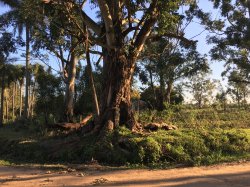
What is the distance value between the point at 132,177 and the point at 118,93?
6.55 m

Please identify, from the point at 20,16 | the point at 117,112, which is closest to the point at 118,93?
the point at 117,112

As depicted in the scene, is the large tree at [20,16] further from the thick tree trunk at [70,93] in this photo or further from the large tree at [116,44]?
the thick tree trunk at [70,93]

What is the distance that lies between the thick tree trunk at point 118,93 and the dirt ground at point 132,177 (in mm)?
4266

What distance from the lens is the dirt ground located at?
9070 mm

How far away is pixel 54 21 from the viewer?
Result: 16.8 metres

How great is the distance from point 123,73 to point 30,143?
515 centimetres

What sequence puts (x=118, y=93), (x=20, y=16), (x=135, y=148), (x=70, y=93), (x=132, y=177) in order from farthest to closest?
(x=70, y=93), (x=20, y=16), (x=118, y=93), (x=135, y=148), (x=132, y=177)

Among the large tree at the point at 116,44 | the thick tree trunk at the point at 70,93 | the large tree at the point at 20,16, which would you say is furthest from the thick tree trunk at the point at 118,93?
the thick tree trunk at the point at 70,93

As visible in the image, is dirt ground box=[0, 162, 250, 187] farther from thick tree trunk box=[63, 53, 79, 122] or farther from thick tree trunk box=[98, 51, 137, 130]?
thick tree trunk box=[63, 53, 79, 122]

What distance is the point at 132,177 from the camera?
396 inches

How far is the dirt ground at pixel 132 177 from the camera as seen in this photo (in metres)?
9.07

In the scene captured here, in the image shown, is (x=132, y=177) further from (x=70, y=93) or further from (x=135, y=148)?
(x=70, y=93)

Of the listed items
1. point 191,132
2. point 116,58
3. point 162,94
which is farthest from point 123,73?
point 162,94

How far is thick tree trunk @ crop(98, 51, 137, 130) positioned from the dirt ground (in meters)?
4.27
